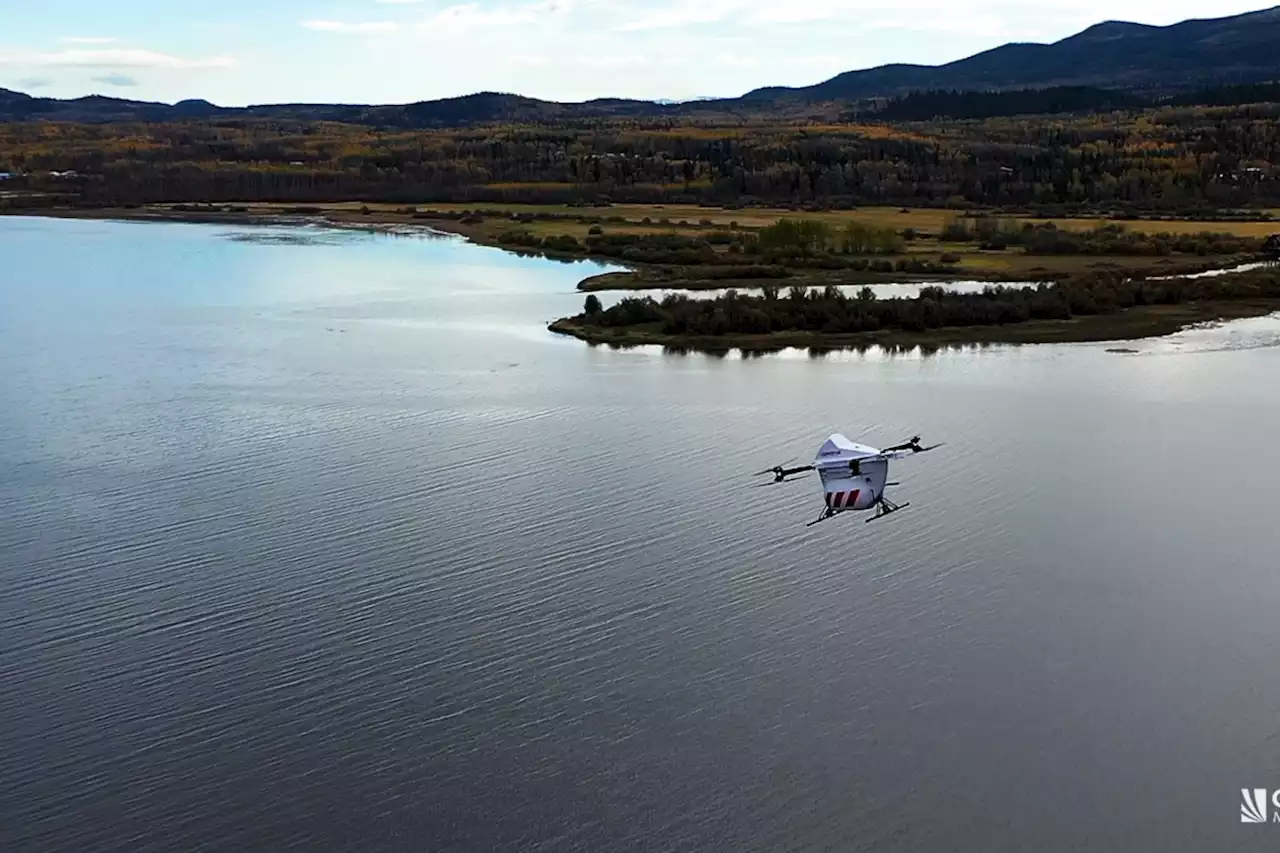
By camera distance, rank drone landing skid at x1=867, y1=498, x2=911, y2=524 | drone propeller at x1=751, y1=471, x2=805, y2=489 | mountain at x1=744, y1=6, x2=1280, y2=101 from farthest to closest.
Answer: mountain at x1=744, y1=6, x2=1280, y2=101 < drone propeller at x1=751, y1=471, x2=805, y2=489 < drone landing skid at x1=867, y1=498, x2=911, y2=524

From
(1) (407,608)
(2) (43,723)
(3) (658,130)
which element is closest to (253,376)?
(1) (407,608)

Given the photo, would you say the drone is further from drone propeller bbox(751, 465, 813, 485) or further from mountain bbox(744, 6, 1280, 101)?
mountain bbox(744, 6, 1280, 101)

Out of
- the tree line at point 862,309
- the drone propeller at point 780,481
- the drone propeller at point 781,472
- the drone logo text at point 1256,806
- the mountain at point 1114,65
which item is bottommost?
the drone logo text at point 1256,806

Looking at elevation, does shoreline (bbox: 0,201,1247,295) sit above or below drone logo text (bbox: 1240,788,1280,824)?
above

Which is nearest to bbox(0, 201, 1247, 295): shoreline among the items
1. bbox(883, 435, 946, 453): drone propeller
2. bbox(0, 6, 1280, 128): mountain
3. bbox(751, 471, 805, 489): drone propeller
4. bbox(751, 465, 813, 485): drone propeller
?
bbox(883, 435, 946, 453): drone propeller

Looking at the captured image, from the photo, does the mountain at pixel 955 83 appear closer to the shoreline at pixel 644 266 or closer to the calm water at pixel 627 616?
the shoreline at pixel 644 266

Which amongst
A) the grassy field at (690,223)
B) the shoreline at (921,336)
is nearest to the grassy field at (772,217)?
the grassy field at (690,223)

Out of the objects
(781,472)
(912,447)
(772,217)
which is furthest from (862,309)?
(772,217)

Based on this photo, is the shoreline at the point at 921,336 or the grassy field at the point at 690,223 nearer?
the shoreline at the point at 921,336
